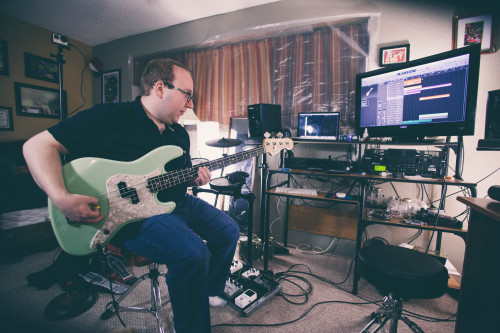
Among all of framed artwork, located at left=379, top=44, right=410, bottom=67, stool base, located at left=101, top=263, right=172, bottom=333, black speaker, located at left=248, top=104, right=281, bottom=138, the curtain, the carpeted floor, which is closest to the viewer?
stool base, located at left=101, top=263, right=172, bottom=333

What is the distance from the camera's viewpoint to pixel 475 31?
1786mm

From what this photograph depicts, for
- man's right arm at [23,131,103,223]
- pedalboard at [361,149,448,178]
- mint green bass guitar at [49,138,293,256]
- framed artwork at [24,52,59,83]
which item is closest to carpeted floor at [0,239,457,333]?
mint green bass guitar at [49,138,293,256]

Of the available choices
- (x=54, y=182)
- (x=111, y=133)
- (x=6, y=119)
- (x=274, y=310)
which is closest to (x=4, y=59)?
(x=6, y=119)

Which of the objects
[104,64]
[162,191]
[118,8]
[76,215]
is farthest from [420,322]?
[104,64]

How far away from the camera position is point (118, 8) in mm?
2670

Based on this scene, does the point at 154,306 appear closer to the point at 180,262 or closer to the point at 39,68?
the point at 180,262

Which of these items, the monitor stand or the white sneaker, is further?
the monitor stand

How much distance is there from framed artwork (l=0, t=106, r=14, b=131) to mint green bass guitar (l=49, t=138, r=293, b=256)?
3152 millimetres

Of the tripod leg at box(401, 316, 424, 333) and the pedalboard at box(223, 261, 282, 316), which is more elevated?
the tripod leg at box(401, 316, 424, 333)

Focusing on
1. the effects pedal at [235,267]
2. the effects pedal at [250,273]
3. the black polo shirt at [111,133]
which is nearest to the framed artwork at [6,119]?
the black polo shirt at [111,133]

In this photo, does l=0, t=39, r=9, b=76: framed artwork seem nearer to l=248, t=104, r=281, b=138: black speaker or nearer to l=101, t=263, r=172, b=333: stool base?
l=248, t=104, r=281, b=138: black speaker

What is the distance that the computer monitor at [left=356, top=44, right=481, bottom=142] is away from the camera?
1376mm

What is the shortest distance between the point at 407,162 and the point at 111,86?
4100 millimetres

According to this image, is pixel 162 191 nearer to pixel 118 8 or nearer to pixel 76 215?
pixel 76 215
